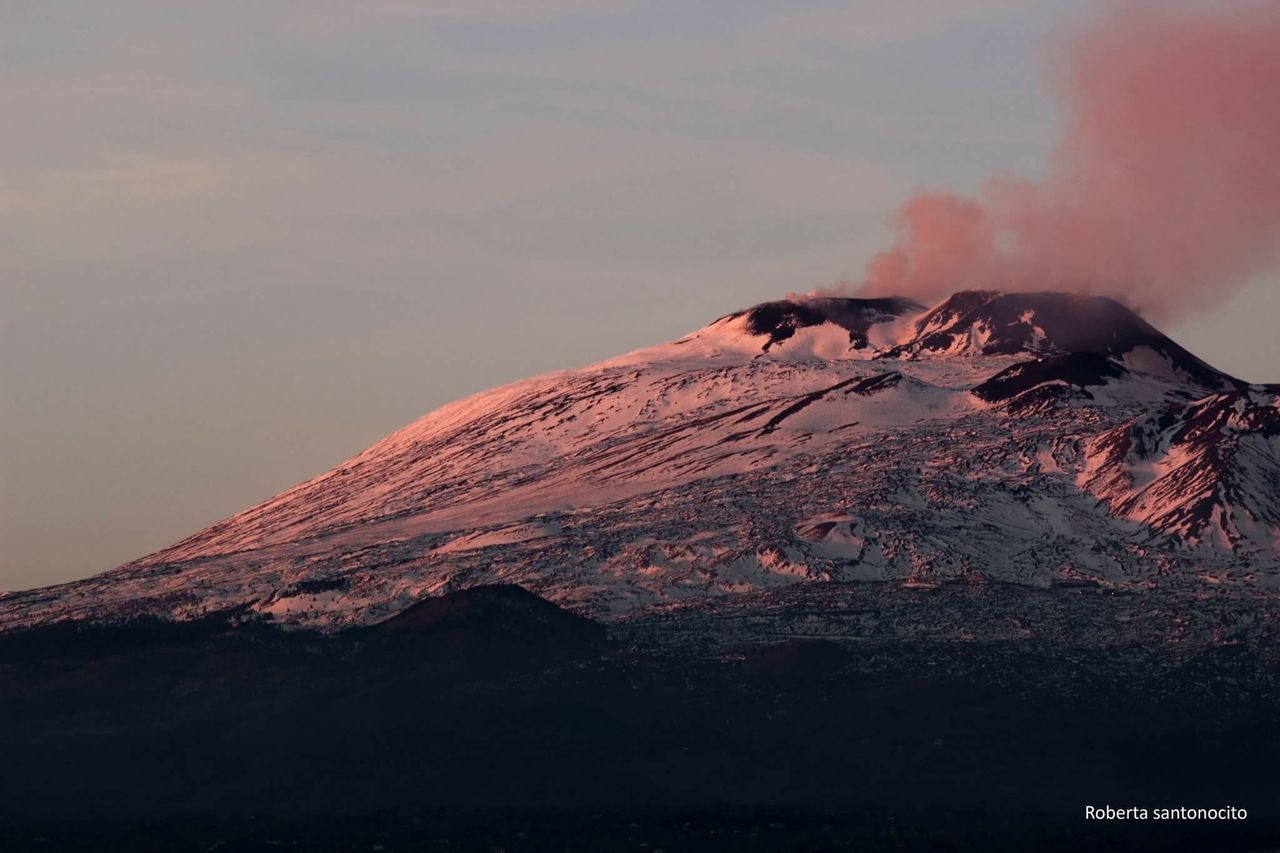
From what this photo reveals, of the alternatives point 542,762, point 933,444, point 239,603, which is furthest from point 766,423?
point 542,762

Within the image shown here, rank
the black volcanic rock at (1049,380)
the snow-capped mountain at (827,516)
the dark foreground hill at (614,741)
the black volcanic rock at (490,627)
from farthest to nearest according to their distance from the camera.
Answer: the black volcanic rock at (1049,380) < the snow-capped mountain at (827,516) < the black volcanic rock at (490,627) < the dark foreground hill at (614,741)

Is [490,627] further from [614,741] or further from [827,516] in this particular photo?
[827,516]

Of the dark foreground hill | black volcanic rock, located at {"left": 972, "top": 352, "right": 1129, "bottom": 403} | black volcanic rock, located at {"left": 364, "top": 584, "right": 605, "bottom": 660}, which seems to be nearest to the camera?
the dark foreground hill

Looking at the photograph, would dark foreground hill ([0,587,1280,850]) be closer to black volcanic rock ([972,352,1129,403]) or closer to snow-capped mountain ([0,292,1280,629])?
snow-capped mountain ([0,292,1280,629])

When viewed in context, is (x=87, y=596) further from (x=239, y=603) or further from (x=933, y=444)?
(x=933, y=444)

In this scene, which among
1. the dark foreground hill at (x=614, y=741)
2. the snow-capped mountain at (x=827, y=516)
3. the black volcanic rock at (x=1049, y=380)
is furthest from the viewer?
the black volcanic rock at (x=1049, y=380)

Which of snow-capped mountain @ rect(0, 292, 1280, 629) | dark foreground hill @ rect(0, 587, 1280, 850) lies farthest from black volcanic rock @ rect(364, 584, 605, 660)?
snow-capped mountain @ rect(0, 292, 1280, 629)

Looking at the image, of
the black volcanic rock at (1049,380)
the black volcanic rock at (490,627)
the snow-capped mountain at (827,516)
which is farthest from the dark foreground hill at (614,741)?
the black volcanic rock at (1049,380)

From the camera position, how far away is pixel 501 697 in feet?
495

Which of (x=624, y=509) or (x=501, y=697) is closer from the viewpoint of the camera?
(x=501, y=697)

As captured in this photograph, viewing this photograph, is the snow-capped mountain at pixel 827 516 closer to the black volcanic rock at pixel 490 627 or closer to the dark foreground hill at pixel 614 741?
the black volcanic rock at pixel 490 627

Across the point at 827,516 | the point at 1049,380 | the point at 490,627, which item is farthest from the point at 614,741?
the point at 1049,380

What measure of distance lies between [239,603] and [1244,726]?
7046 cm

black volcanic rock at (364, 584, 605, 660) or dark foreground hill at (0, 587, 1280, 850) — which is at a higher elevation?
black volcanic rock at (364, 584, 605, 660)
